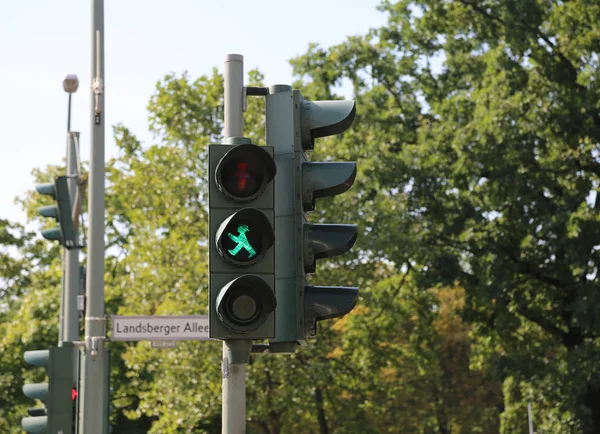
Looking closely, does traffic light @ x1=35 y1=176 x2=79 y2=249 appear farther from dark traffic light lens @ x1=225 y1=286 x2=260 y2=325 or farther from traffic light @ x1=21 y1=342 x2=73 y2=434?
dark traffic light lens @ x1=225 y1=286 x2=260 y2=325

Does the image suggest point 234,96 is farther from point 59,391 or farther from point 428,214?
point 428,214

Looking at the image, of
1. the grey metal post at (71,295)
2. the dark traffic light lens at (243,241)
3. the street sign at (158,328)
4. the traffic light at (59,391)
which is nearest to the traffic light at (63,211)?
the grey metal post at (71,295)

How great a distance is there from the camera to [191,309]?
Answer: 92.3 feet

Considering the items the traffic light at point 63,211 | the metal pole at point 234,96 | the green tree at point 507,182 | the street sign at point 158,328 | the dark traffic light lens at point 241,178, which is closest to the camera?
the dark traffic light lens at point 241,178

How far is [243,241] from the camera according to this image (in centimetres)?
590

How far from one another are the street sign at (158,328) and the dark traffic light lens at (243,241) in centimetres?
647

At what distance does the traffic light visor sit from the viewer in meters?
5.98

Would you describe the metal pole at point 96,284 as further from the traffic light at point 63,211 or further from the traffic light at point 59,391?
the traffic light at point 63,211

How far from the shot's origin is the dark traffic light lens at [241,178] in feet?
19.6

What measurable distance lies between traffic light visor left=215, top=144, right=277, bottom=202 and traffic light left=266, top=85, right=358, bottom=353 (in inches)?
21.4

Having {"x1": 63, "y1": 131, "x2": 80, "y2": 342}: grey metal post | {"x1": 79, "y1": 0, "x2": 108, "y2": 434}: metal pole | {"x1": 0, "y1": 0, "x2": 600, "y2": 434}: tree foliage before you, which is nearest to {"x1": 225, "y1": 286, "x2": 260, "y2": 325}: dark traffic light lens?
{"x1": 79, "y1": 0, "x2": 108, "y2": 434}: metal pole

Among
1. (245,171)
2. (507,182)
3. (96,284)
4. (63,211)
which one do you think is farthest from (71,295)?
(507,182)

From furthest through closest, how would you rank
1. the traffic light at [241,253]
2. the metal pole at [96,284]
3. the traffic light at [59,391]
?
Answer: the metal pole at [96,284], the traffic light at [59,391], the traffic light at [241,253]

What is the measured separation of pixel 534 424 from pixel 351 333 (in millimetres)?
13255
